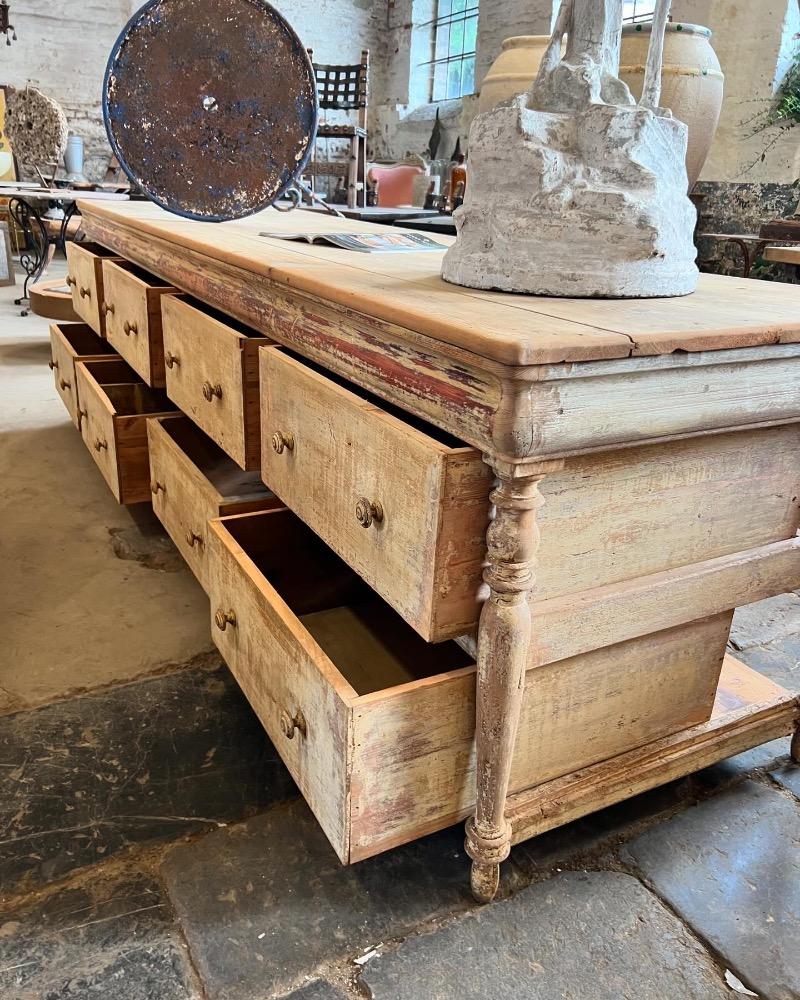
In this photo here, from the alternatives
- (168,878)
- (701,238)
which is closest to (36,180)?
(701,238)

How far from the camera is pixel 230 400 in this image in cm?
121

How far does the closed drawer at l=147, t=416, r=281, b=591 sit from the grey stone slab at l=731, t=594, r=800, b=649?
3.24 feet

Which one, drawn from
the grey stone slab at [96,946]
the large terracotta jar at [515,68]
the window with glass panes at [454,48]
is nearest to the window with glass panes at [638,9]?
the window with glass panes at [454,48]

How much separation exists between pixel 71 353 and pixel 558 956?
1.89 m

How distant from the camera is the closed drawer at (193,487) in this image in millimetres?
1325

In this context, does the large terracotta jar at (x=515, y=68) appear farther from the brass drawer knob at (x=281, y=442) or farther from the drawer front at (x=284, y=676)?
the drawer front at (x=284, y=676)

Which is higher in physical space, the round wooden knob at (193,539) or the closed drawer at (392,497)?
the closed drawer at (392,497)

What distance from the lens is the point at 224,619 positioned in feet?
3.67

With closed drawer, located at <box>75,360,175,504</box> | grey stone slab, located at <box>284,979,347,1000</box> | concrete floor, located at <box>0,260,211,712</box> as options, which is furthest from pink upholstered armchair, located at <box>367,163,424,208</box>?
grey stone slab, located at <box>284,979,347,1000</box>

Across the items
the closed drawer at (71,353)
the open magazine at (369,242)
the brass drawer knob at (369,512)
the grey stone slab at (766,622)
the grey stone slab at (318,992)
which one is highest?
the open magazine at (369,242)

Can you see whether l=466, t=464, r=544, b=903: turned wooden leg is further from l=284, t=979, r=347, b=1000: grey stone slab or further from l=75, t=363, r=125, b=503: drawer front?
l=75, t=363, r=125, b=503: drawer front

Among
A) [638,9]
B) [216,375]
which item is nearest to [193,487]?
[216,375]

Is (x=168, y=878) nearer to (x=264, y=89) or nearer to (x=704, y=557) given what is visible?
(x=704, y=557)

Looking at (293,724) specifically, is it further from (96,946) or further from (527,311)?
(527,311)
